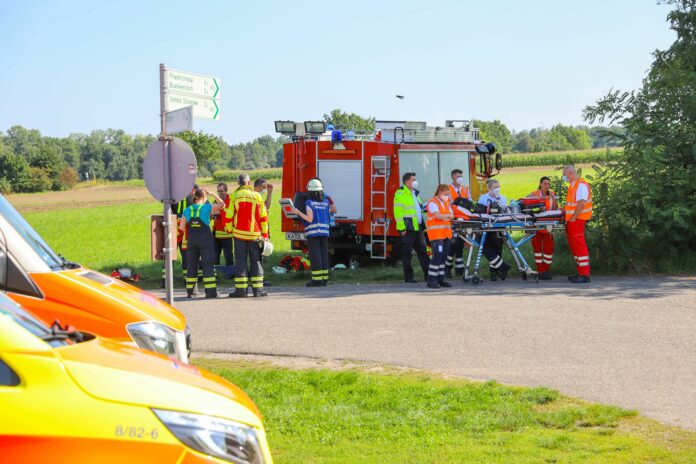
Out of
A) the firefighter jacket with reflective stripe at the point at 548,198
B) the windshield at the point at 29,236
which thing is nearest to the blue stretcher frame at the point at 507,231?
the firefighter jacket with reflective stripe at the point at 548,198

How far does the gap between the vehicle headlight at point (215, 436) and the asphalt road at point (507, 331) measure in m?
4.19

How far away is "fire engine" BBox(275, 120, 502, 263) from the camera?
1906cm

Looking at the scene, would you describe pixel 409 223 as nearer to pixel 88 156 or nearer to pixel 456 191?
pixel 456 191

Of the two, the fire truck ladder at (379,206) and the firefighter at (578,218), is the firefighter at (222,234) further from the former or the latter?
the firefighter at (578,218)

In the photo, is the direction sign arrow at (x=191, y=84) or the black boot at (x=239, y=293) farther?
the black boot at (x=239, y=293)

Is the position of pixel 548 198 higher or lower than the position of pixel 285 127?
lower

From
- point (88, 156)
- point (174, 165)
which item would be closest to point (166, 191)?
point (174, 165)

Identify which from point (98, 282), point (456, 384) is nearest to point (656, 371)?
point (456, 384)

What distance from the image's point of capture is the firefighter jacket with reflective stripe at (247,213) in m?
14.7

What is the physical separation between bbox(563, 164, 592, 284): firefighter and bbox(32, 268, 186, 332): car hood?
397 inches

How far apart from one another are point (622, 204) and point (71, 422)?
1480 cm

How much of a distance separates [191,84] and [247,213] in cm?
556

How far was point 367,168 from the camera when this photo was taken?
19250mm

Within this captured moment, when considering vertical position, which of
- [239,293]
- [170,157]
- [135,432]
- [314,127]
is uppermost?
[314,127]
